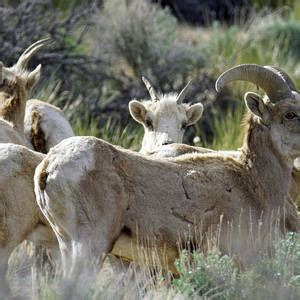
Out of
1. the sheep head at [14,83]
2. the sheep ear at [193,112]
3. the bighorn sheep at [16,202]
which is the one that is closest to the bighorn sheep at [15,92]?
the sheep head at [14,83]

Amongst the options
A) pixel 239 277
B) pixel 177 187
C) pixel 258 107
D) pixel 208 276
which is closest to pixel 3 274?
pixel 177 187

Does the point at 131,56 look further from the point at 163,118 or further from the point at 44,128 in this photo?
the point at 163,118

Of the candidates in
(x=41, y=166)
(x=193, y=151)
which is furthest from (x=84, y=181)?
(x=193, y=151)

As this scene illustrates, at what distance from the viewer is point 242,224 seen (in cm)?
837

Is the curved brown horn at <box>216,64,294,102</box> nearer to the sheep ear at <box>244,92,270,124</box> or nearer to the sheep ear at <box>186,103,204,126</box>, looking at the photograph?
the sheep ear at <box>244,92,270,124</box>

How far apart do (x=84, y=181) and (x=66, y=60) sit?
1065 cm

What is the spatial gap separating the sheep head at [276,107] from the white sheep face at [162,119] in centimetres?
236

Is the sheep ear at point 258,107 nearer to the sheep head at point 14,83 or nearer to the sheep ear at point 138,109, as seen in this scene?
the sheep ear at point 138,109

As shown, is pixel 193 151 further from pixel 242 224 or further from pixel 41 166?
pixel 41 166

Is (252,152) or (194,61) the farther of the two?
(194,61)

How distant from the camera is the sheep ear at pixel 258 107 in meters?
8.82

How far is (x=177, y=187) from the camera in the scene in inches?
318

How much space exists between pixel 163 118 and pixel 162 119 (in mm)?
22

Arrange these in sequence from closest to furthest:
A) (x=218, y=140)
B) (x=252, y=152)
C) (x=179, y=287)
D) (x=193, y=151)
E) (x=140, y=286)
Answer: (x=179, y=287), (x=140, y=286), (x=252, y=152), (x=193, y=151), (x=218, y=140)
